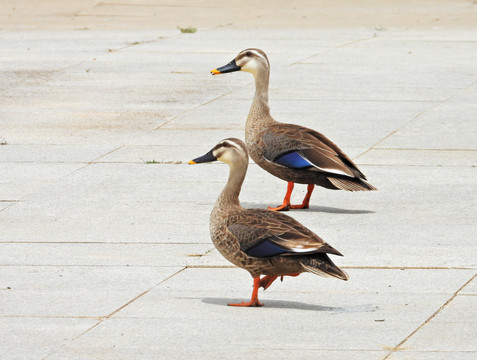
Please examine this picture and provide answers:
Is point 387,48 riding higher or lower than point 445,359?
lower

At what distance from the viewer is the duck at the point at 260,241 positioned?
6.96m

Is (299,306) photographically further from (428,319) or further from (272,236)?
(428,319)

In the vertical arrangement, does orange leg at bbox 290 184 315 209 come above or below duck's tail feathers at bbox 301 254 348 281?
below

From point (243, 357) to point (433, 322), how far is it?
1.36 metres

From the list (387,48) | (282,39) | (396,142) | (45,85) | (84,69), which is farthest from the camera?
(282,39)

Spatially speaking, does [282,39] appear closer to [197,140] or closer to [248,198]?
[197,140]

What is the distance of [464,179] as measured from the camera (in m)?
11.4

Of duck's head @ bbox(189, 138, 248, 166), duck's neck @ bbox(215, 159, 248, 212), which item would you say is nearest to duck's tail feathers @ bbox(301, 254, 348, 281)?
duck's neck @ bbox(215, 159, 248, 212)

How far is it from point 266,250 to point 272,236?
11cm

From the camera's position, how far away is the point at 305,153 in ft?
32.6

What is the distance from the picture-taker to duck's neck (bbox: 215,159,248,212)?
7.52 metres

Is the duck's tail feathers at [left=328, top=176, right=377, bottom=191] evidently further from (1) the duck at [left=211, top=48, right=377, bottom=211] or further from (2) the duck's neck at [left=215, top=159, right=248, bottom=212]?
(2) the duck's neck at [left=215, top=159, right=248, bottom=212]

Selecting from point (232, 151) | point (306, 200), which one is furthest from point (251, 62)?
point (232, 151)

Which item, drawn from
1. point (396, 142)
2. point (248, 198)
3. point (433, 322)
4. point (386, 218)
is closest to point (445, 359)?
point (433, 322)
